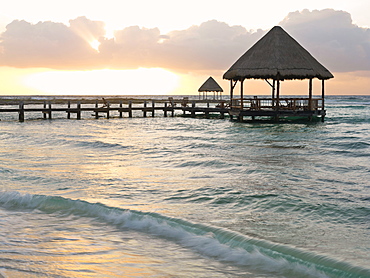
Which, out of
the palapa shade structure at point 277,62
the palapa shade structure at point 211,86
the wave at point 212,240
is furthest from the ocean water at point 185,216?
the palapa shade structure at point 211,86

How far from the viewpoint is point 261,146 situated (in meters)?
16.8

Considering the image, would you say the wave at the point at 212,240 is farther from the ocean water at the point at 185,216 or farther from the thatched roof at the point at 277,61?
the thatched roof at the point at 277,61

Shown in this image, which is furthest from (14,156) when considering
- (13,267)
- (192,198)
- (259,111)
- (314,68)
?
(314,68)

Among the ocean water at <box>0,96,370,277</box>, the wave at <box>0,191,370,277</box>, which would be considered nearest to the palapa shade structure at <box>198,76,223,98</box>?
the ocean water at <box>0,96,370,277</box>

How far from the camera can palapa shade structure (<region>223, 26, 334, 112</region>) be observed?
26516 mm

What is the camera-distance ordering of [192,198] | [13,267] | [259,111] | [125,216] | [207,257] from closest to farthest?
[13,267], [207,257], [125,216], [192,198], [259,111]

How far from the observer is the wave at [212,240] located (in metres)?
4.88

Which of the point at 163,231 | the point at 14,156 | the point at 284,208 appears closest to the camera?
the point at 163,231

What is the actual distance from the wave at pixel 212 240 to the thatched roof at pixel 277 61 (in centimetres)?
2059

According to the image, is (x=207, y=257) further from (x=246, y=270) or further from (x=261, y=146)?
(x=261, y=146)

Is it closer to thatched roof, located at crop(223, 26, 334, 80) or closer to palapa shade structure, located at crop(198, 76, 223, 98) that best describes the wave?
thatched roof, located at crop(223, 26, 334, 80)

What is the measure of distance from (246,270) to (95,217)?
2.95 meters

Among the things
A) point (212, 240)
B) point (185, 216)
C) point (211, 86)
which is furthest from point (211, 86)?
point (212, 240)

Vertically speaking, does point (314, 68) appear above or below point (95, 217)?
above
